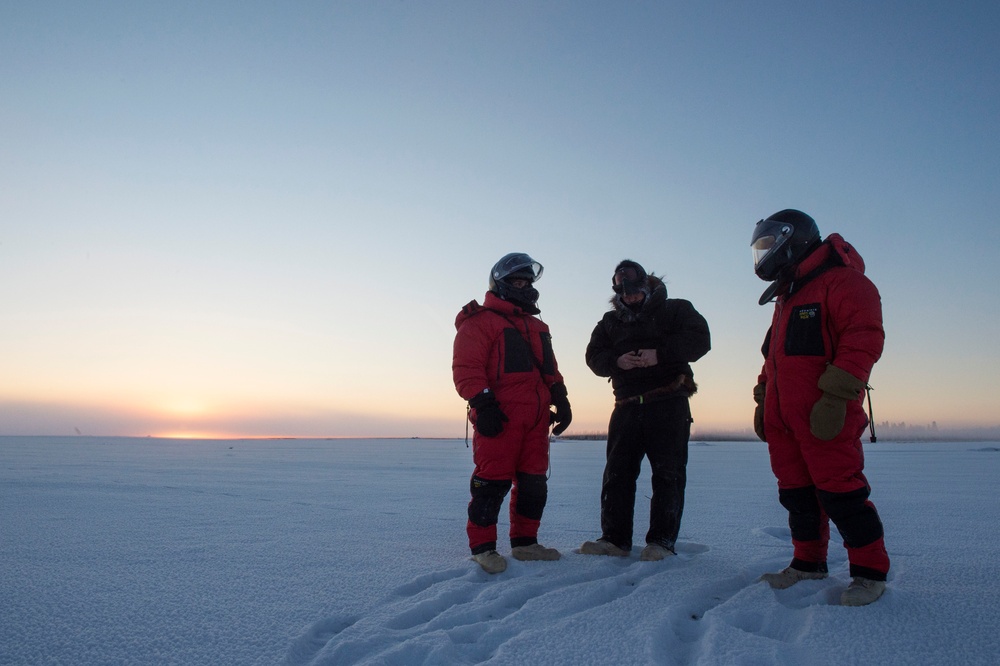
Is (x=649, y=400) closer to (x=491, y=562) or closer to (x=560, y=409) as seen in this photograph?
(x=560, y=409)

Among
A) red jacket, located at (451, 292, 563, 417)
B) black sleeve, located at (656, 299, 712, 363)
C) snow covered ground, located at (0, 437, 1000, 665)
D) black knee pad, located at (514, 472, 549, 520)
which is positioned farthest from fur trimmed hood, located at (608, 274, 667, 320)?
snow covered ground, located at (0, 437, 1000, 665)

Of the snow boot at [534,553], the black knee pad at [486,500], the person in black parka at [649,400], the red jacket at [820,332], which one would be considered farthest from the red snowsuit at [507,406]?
the red jacket at [820,332]

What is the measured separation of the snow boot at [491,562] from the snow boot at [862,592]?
5.04 ft

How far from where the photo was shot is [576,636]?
2078 millimetres

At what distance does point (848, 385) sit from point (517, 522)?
6.40ft

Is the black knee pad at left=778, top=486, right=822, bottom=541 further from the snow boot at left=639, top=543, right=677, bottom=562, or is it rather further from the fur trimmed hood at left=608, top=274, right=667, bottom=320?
the fur trimmed hood at left=608, top=274, right=667, bottom=320

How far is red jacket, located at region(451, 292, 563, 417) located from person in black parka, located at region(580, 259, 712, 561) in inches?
19.6

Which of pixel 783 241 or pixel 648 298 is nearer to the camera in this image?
pixel 783 241

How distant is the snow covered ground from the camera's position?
195cm

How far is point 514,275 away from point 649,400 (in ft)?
3.81

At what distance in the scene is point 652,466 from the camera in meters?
3.64

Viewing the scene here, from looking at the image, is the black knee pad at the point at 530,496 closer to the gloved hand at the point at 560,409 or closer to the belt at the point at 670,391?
the gloved hand at the point at 560,409

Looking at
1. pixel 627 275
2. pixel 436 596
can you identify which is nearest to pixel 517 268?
pixel 627 275

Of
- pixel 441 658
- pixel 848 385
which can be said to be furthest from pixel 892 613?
pixel 441 658
